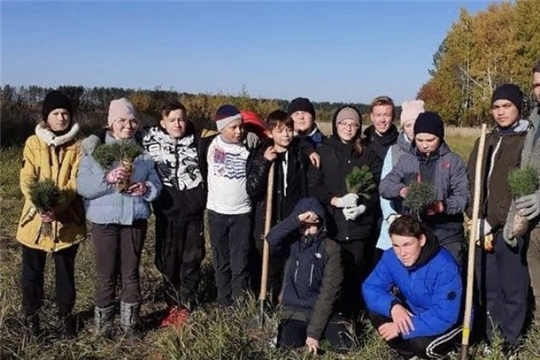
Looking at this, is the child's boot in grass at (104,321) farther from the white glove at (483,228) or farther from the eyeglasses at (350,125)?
the white glove at (483,228)

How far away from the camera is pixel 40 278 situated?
17.1ft

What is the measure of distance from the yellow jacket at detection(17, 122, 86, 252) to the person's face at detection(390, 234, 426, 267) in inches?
99.6

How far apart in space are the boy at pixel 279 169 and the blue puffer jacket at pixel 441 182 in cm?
80

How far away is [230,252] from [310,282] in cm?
84

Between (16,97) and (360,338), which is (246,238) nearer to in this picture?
(360,338)

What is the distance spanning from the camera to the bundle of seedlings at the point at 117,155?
4961mm

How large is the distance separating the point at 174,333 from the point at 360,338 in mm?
1495

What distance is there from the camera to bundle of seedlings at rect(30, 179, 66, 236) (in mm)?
4816

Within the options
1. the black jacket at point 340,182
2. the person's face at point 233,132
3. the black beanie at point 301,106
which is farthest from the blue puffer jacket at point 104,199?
the black beanie at point 301,106

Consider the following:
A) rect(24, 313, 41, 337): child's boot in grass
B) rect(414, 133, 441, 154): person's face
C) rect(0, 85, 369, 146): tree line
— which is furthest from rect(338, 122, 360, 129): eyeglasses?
rect(0, 85, 369, 146): tree line

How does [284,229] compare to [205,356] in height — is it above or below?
above

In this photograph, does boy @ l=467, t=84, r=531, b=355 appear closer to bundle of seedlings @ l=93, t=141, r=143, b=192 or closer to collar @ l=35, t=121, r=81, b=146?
bundle of seedlings @ l=93, t=141, r=143, b=192

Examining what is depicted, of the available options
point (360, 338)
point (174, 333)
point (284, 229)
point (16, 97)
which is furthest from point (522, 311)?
point (16, 97)

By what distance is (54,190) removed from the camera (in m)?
4.93
